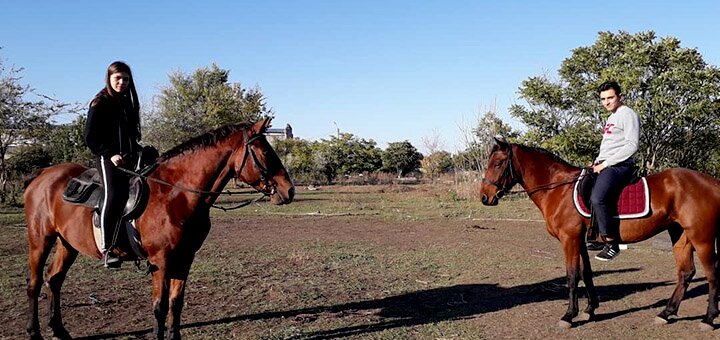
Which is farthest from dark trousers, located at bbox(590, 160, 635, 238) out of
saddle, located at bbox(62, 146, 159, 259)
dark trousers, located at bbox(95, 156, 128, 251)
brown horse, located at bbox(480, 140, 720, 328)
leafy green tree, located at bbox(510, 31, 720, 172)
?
leafy green tree, located at bbox(510, 31, 720, 172)

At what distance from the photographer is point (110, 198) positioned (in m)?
4.70

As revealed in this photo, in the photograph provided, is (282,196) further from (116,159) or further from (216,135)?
(116,159)

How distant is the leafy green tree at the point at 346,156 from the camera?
148 ft

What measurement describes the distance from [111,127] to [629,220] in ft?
18.4

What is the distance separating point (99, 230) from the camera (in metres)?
4.89

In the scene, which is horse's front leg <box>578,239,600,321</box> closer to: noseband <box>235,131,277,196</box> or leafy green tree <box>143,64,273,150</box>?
noseband <box>235,131,277,196</box>

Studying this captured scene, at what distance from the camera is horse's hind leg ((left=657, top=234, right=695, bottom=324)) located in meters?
6.01

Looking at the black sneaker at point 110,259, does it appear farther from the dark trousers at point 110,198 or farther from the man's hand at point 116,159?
the man's hand at point 116,159

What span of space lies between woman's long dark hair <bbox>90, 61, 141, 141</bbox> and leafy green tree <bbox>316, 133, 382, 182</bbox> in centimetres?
3868

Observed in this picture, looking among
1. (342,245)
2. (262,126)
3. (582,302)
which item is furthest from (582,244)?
(342,245)

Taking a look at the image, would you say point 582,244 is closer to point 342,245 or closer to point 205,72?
point 342,245

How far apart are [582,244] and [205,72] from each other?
35.1 meters

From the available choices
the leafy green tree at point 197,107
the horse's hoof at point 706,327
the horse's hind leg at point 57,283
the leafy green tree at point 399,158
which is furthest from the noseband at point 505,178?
the leafy green tree at point 399,158

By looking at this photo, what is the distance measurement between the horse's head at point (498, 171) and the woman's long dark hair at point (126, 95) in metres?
4.13
